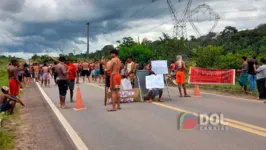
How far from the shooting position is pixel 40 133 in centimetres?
853

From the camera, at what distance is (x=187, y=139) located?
7027 millimetres

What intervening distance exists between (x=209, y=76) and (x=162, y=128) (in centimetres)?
1067

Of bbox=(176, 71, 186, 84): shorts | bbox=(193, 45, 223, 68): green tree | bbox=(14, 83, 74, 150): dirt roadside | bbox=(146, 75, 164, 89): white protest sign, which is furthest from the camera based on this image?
bbox=(193, 45, 223, 68): green tree

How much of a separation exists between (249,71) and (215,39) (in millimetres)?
57723

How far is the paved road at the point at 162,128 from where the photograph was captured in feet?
21.8

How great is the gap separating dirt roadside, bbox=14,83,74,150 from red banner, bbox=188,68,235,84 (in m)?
8.56

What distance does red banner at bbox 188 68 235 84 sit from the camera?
17953mm

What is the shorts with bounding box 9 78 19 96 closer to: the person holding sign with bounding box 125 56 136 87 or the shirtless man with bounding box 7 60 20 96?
the shirtless man with bounding box 7 60 20 96

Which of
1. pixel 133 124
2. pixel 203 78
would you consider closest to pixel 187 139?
pixel 133 124

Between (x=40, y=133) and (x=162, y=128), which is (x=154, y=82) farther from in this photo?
(x=40, y=133)

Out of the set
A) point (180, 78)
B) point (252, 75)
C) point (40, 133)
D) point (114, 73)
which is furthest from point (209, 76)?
point (40, 133)

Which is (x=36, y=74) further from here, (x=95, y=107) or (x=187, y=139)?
(x=187, y=139)

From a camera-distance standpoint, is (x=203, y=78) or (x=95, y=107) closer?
(x=95, y=107)

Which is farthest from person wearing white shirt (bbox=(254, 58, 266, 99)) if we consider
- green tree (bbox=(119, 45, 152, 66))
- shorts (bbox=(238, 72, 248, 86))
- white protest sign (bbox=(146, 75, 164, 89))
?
green tree (bbox=(119, 45, 152, 66))
